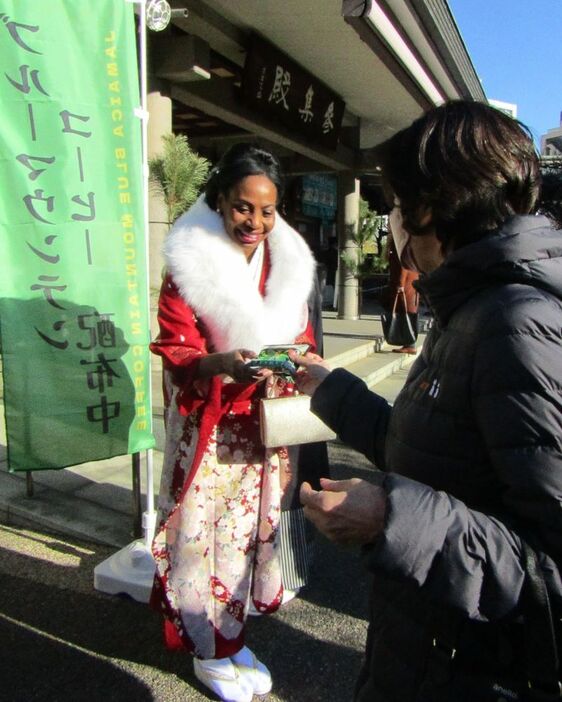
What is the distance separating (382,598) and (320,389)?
444 mm

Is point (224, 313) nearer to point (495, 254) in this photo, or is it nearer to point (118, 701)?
point (495, 254)

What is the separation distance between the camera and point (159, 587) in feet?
6.63

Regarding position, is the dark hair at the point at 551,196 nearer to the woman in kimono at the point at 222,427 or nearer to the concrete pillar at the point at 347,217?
the woman in kimono at the point at 222,427

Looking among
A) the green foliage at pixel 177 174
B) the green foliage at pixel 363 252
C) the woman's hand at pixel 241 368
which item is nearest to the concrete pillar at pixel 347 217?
the green foliage at pixel 363 252

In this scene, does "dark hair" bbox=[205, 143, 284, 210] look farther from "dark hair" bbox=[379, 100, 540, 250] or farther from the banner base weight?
the banner base weight

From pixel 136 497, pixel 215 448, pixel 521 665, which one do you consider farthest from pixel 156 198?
pixel 521 665

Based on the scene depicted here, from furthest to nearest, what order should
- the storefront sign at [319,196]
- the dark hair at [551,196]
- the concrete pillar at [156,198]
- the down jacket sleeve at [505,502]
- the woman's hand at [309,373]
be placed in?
1. the storefront sign at [319,196]
2. the concrete pillar at [156,198]
3. the woman's hand at [309,373]
4. the dark hair at [551,196]
5. the down jacket sleeve at [505,502]

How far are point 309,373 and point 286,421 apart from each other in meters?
0.29

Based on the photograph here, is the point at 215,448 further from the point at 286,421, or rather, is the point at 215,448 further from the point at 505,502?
the point at 505,502

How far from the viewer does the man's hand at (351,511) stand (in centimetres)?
90

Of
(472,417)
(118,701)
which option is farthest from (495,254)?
(118,701)

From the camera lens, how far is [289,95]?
6910 mm

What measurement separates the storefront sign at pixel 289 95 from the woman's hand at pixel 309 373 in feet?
17.3

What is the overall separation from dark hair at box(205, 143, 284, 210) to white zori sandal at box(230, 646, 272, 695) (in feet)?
5.17
